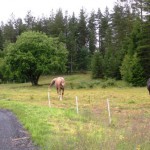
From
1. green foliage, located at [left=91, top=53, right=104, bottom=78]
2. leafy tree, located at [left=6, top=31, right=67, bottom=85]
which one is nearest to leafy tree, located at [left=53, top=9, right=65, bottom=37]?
green foliage, located at [left=91, top=53, right=104, bottom=78]

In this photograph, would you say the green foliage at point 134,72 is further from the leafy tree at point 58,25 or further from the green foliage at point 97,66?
the leafy tree at point 58,25

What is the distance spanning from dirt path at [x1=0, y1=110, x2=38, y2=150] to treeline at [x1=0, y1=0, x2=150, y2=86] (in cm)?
4886

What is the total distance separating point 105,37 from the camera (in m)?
103

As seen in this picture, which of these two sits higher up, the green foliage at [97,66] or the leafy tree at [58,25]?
the leafy tree at [58,25]

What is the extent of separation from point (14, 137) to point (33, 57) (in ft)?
185

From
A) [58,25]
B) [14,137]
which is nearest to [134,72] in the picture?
[58,25]

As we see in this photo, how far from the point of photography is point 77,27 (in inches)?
4449

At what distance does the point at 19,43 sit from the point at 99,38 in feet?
157

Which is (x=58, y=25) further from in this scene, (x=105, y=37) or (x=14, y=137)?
(x=14, y=137)

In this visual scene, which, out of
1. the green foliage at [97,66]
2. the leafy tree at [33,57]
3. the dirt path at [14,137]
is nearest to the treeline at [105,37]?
the green foliage at [97,66]

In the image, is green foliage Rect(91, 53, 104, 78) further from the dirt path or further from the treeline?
the dirt path

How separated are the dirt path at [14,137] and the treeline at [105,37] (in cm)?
4886

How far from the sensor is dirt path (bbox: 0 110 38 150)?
12.8 m

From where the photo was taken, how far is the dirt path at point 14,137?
12823 mm
